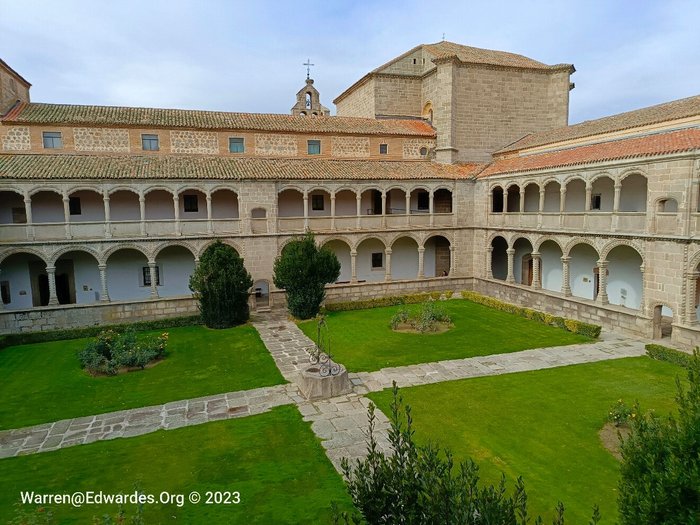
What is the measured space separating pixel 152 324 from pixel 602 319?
1955 cm

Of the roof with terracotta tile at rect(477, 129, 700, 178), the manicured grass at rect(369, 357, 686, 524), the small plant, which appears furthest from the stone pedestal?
the roof with terracotta tile at rect(477, 129, 700, 178)

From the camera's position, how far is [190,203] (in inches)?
972

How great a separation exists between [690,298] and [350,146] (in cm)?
1908

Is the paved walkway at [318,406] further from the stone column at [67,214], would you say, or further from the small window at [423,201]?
the small window at [423,201]

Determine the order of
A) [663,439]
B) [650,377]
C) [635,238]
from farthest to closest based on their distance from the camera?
[635,238]
[650,377]
[663,439]

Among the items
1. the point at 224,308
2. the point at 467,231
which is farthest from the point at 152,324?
the point at 467,231

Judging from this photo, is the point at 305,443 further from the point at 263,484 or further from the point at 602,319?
the point at 602,319

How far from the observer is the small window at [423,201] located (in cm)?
2897

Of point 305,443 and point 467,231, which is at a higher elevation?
point 467,231

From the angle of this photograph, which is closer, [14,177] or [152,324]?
[14,177]

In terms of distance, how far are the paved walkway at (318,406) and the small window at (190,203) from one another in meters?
10.9

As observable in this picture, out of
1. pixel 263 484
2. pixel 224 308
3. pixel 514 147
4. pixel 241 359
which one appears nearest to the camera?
pixel 263 484

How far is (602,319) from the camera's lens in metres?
19.0

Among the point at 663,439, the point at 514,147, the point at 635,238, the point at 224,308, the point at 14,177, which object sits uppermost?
the point at 514,147
